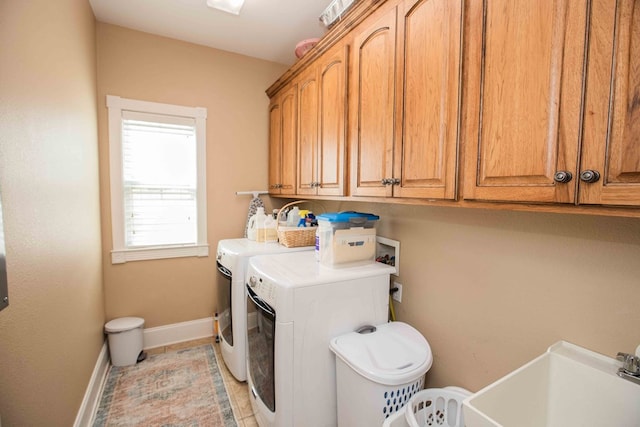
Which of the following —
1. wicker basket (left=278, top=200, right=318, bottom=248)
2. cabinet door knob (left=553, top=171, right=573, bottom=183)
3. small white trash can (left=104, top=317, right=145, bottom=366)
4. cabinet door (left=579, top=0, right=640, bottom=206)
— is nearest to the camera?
cabinet door (left=579, top=0, right=640, bottom=206)

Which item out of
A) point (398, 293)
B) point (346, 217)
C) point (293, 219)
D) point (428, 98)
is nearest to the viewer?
point (428, 98)

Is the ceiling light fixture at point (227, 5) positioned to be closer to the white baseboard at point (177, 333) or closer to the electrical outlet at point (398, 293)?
the electrical outlet at point (398, 293)

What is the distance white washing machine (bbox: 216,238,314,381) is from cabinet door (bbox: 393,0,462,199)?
115cm

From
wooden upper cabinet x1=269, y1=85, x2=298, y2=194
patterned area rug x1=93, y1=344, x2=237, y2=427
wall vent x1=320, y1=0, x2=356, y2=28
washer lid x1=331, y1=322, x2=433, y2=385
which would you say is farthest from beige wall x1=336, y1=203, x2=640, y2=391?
patterned area rug x1=93, y1=344, x2=237, y2=427

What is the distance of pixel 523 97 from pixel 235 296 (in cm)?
186

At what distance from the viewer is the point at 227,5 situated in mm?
2016

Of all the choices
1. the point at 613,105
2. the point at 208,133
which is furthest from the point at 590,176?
the point at 208,133

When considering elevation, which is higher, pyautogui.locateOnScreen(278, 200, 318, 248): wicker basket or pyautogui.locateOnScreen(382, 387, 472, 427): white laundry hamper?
pyautogui.locateOnScreen(278, 200, 318, 248): wicker basket

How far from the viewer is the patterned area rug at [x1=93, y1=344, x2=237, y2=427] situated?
5.89 feet

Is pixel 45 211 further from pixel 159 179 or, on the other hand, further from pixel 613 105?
pixel 613 105

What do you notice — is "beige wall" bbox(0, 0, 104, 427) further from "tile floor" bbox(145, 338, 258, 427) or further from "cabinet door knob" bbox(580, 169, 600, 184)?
"cabinet door knob" bbox(580, 169, 600, 184)

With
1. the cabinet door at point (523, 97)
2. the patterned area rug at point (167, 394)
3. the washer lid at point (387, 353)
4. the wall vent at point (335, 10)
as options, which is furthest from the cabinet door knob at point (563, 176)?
the patterned area rug at point (167, 394)

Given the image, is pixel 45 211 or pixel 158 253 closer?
pixel 45 211

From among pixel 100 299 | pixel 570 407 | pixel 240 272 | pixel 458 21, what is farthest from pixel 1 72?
pixel 570 407
